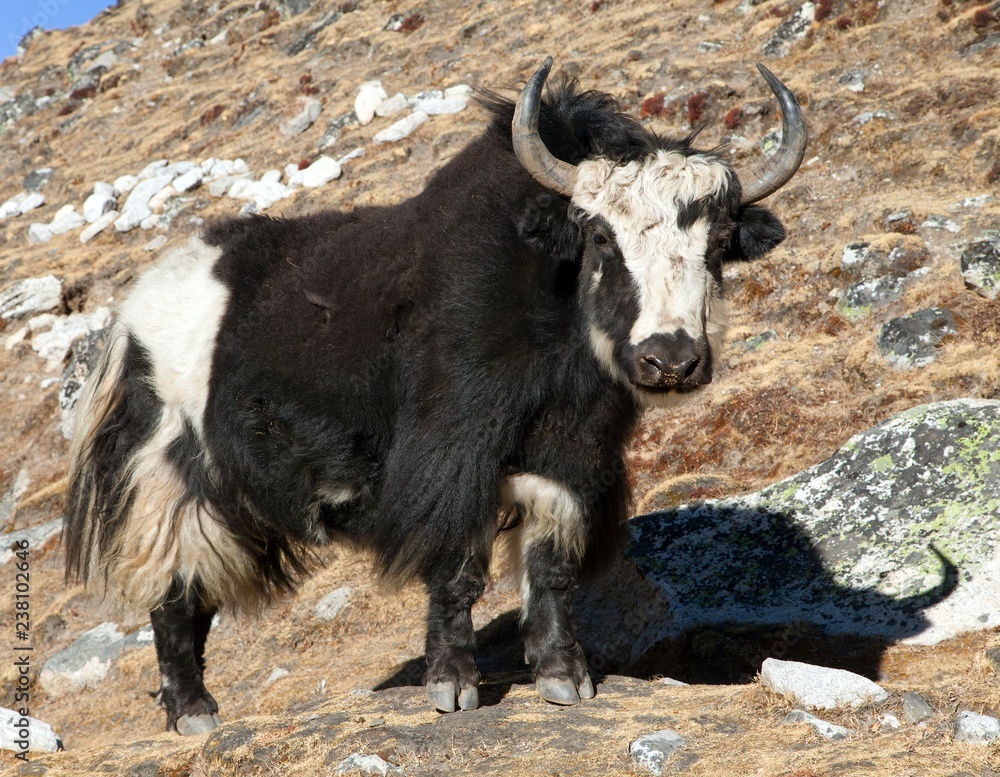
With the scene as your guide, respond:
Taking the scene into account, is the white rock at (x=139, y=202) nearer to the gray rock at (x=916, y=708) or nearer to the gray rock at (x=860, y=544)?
the gray rock at (x=860, y=544)

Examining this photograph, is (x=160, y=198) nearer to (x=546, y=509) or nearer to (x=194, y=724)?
(x=194, y=724)

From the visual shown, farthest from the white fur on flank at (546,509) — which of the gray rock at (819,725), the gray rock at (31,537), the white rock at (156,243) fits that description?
the white rock at (156,243)

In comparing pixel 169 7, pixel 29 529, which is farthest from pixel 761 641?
pixel 169 7

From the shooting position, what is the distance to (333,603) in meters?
6.78

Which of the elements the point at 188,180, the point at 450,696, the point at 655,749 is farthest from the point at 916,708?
the point at 188,180

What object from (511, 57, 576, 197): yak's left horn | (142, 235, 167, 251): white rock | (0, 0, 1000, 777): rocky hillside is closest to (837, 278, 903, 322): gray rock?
(0, 0, 1000, 777): rocky hillside

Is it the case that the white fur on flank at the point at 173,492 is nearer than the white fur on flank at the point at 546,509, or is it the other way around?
the white fur on flank at the point at 546,509

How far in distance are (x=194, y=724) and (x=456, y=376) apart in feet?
7.54

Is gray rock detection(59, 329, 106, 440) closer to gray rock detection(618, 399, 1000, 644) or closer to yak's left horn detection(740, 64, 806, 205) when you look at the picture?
gray rock detection(618, 399, 1000, 644)

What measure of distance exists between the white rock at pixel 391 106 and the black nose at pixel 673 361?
39.6 ft

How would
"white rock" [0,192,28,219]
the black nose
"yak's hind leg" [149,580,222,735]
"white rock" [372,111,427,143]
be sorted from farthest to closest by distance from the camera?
"white rock" [0,192,28,219] < "white rock" [372,111,427,143] < "yak's hind leg" [149,580,222,735] < the black nose

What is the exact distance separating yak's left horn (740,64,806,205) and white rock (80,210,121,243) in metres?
13.2

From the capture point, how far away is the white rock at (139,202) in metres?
14.5

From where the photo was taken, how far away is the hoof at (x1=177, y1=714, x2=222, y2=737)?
4605 mm
